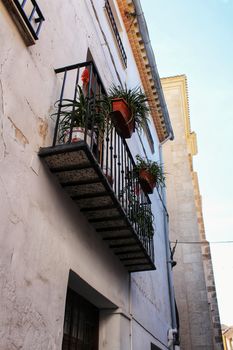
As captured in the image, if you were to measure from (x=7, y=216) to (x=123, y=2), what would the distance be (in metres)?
7.69

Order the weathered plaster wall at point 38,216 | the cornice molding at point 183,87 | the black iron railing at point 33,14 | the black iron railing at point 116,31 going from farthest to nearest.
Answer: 1. the cornice molding at point 183,87
2. the black iron railing at point 116,31
3. the black iron railing at point 33,14
4. the weathered plaster wall at point 38,216

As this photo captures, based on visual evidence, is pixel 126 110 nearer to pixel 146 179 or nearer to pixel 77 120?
pixel 77 120

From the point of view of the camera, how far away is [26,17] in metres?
3.21

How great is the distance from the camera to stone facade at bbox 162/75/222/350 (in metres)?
12.9

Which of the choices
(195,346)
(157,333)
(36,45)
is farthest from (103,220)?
(195,346)

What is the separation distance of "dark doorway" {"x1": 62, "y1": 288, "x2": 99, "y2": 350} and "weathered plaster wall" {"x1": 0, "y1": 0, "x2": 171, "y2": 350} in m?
0.14

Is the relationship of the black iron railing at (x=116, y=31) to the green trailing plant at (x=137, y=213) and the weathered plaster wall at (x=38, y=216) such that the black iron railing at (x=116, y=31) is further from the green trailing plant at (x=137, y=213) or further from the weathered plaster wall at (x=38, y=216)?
the green trailing plant at (x=137, y=213)

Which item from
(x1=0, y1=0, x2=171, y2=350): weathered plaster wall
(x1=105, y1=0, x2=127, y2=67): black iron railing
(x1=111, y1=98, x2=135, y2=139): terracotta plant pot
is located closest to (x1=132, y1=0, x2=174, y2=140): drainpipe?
(x1=105, y1=0, x2=127, y2=67): black iron railing

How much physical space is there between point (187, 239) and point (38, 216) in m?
12.6

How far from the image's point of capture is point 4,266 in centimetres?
251

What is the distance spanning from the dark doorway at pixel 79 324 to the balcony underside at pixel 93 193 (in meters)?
0.84

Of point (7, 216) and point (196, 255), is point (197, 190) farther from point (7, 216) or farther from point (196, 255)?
point (7, 216)

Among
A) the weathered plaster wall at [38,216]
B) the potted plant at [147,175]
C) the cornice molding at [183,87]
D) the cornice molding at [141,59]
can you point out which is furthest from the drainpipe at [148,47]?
the cornice molding at [183,87]

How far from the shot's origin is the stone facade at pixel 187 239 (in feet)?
42.5
